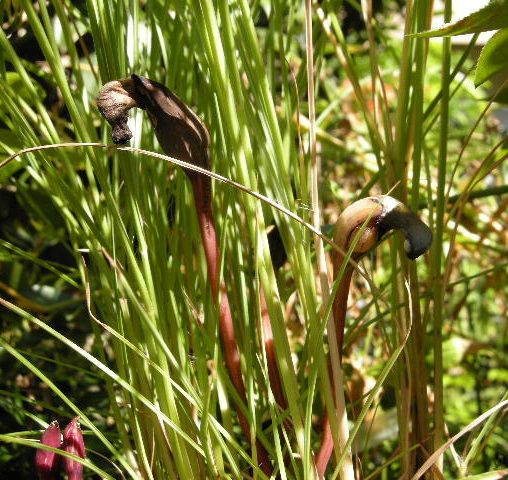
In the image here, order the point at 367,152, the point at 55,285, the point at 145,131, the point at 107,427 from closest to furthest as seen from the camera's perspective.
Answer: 1. the point at 145,131
2. the point at 107,427
3. the point at 55,285
4. the point at 367,152

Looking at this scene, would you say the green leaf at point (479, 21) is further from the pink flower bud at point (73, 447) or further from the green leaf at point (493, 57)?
the pink flower bud at point (73, 447)

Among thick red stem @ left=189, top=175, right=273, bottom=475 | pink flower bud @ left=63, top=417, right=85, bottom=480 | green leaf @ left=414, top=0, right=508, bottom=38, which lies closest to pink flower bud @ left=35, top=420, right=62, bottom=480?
pink flower bud @ left=63, top=417, right=85, bottom=480

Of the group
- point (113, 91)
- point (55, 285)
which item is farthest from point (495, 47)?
point (55, 285)

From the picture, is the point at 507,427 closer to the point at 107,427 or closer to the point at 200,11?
the point at 107,427

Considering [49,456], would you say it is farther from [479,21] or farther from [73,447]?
[479,21]

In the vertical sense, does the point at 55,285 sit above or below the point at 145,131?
below

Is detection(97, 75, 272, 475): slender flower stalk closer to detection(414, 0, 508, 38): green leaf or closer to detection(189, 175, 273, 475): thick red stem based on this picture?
detection(189, 175, 273, 475): thick red stem

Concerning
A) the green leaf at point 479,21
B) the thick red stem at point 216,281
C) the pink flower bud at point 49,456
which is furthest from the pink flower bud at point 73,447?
the green leaf at point 479,21
